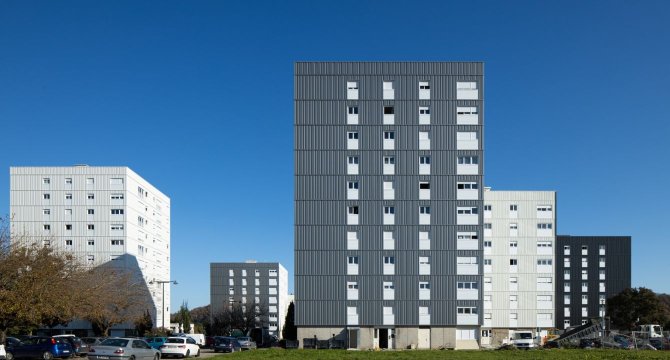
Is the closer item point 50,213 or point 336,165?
point 336,165

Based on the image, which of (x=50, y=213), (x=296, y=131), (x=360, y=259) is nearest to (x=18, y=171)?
(x=50, y=213)

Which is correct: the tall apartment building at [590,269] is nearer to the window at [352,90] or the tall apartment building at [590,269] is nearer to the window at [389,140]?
the window at [389,140]

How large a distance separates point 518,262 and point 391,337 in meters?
32.5

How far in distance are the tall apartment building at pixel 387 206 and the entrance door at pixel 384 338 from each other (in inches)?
4.0

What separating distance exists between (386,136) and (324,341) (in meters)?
22.0

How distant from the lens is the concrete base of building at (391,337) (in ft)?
241

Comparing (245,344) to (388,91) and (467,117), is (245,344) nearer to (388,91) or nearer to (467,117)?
(388,91)

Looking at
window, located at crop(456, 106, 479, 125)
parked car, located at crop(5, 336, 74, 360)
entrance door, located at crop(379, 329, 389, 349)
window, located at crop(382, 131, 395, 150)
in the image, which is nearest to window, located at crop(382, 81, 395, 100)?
window, located at crop(382, 131, 395, 150)

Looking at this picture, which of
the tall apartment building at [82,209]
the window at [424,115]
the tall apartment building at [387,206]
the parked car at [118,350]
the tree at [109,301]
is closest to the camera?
the parked car at [118,350]

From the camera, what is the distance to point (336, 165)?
75.4 metres

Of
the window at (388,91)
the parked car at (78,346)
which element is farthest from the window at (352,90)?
the parked car at (78,346)

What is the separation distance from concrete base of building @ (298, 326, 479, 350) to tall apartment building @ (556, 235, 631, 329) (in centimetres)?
7759

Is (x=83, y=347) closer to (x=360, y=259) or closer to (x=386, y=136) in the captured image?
(x=360, y=259)

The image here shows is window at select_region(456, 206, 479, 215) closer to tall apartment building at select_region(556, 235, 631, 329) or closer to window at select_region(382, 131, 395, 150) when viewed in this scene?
window at select_region(382, 131, 395, 150)
